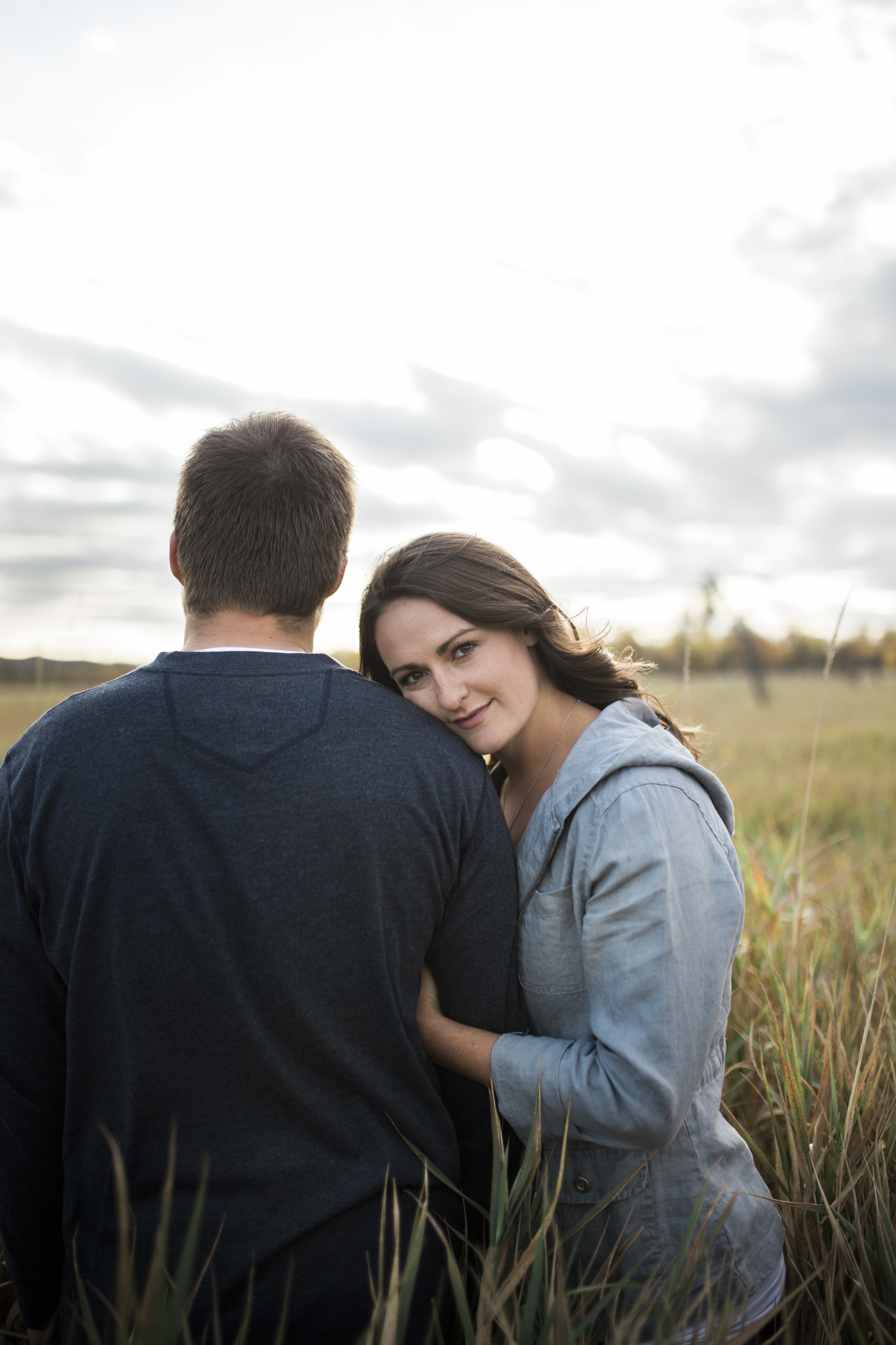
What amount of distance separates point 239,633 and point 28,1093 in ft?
3.40

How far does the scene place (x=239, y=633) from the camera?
156cm

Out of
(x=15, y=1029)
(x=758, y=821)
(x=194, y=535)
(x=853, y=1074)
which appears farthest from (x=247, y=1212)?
(x=758, y=821)

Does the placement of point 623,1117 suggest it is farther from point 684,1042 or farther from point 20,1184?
point 20,1184

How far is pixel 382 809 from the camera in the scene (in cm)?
144

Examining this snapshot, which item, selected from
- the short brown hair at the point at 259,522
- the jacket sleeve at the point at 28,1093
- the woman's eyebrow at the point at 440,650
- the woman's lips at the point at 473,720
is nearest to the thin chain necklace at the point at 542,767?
the woman's lips at the point at 473,720

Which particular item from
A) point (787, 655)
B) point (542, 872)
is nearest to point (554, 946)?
point (542, 872)

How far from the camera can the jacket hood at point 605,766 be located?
165 centimetres

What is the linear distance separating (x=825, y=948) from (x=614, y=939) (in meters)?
2.09

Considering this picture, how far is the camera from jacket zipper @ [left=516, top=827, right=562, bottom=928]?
171 centimetres

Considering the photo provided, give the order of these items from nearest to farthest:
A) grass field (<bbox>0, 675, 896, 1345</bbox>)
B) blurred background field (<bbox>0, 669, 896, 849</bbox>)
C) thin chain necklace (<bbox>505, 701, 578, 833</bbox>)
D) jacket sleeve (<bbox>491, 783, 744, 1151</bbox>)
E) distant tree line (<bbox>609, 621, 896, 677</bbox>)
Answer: grass field (<bbox>0, 675, 896, 1345</bbox>) → jacket sleeve (<bbox>491, 783, 744, 1151</bbox>) → thin chain necklace (<bbox>505, 701, 578, 833</bbox>) → blurred background field (<bbox>0, 669, 896, 849</bbox>) → distant tree line (<bbox>609, 621, 896, 677</bbox>)

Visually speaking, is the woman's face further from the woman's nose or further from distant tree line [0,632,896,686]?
distant tree line [0,632,896,686]

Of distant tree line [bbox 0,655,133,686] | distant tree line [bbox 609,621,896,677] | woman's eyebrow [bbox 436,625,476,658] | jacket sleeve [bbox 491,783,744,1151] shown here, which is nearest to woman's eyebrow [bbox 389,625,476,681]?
woman's eyebrow [bbox 436,625,476,658]

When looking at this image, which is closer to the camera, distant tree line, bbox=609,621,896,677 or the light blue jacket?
the light blue jacket

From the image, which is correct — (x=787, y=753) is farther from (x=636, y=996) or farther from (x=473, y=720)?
(x=636, y=996)
